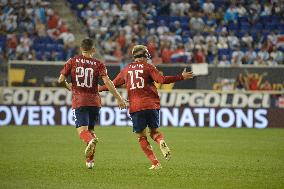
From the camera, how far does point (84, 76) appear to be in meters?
13.1

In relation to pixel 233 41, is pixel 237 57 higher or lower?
lower

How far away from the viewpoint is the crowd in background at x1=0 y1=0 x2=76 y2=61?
2784 cm

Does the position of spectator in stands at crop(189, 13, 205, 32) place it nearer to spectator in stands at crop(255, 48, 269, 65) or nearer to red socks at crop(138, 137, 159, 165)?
spectator in stands at crop(255, 48, 269, 65)

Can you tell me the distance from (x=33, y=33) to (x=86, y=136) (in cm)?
1656

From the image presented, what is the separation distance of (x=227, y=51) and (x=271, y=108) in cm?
360

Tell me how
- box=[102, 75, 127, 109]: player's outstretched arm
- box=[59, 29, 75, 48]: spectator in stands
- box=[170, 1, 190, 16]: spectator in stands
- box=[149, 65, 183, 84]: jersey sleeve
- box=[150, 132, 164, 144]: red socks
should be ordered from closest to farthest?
box=[149, 65, 183, 84]: jersey sleeve
box=[102, 75, 127, 109]: player's outstretched arm
box=[150, 132, 164, 144]: red socks
box=[59, 29, 75, 48]: spectator in stands
box=[170, 1, 190, 16]: spectator in stands

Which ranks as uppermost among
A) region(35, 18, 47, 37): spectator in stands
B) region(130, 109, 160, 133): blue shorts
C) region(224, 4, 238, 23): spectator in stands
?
region(224, 4, 238, 23): spectator in stands

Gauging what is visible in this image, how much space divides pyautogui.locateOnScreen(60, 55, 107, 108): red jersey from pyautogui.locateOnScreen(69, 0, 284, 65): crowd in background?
527 inches

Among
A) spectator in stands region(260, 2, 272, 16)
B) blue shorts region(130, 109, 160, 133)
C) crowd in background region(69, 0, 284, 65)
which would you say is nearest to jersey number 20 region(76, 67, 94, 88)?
blue shorts region(130, 109, 160, 133)

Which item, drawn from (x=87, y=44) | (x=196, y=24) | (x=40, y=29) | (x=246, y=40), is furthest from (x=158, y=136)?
(x=196, y=24)

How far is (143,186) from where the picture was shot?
10.8m

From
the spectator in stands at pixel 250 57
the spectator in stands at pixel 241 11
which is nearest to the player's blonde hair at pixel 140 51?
the spectator in stands at pixel 250 57

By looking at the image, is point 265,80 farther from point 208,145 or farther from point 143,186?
point 143,186

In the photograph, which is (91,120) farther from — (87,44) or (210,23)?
(210,23)
